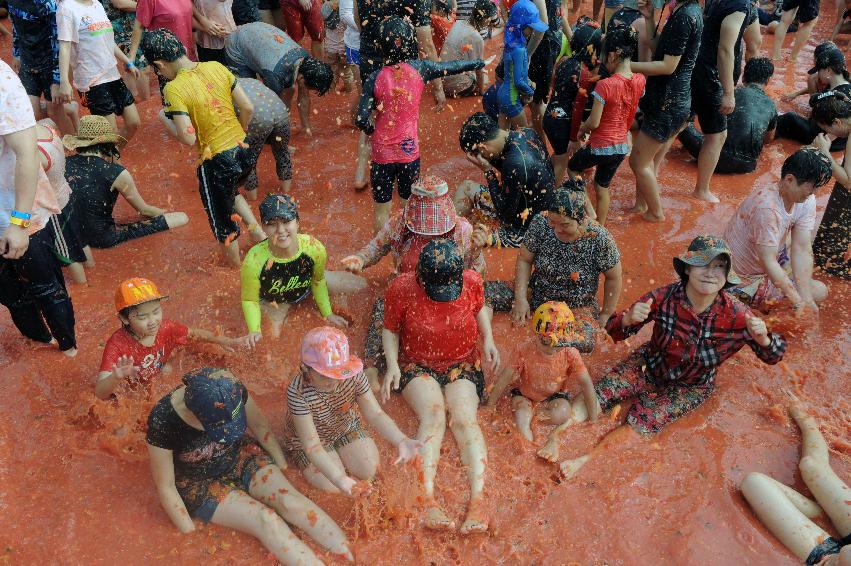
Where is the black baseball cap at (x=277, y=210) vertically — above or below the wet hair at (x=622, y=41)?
below

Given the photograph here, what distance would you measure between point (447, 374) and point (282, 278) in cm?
136

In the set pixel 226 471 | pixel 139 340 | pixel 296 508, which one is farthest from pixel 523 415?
pixel 139 340

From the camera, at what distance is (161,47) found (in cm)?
469

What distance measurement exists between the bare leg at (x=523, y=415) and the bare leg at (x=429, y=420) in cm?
46

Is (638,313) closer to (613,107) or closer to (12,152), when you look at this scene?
(613,107)

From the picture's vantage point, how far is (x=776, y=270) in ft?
14.8

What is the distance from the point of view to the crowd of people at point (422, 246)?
3.58 meters

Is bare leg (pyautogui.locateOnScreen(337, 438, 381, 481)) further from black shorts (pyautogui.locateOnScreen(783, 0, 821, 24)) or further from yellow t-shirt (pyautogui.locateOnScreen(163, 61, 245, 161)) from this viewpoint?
black shorts (pyautogui.locateOnScreen(783, 0, 821, 24))

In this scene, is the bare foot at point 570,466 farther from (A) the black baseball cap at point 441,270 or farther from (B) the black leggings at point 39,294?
A: (B) the black leggings at point 39,294

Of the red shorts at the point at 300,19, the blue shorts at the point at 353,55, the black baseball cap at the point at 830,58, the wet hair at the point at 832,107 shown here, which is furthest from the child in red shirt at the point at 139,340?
the black baseball cap at the point at 830,58

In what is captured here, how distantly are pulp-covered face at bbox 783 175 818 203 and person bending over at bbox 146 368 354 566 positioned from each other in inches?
141

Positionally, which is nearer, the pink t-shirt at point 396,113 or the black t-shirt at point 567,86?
the pink t-shirt at point 396,113

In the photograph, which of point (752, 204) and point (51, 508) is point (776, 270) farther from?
point (51, 508)

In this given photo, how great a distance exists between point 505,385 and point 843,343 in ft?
8.59
